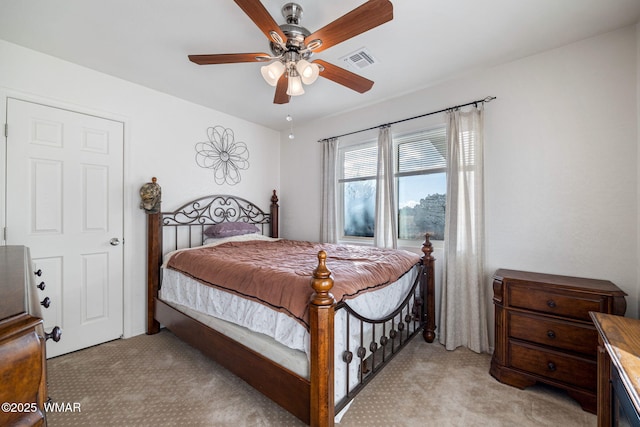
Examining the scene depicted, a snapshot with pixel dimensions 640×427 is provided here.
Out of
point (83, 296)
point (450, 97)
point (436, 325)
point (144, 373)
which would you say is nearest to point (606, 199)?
point (450, 97)

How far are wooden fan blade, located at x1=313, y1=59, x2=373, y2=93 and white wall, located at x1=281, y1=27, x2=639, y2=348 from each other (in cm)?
125

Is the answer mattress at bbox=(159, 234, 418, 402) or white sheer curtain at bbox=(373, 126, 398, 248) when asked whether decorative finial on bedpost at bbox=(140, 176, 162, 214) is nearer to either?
mattress at bbox=(159, 234, 418, 402)

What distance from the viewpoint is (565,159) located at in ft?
7.07

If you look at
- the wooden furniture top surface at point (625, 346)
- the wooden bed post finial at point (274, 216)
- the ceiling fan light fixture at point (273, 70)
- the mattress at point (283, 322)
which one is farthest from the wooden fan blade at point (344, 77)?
the wooden bed post finial at point (274, 216)

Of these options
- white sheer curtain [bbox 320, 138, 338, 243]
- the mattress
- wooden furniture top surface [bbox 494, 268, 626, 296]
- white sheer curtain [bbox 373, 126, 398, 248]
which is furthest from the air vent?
wooden furniture top surface [bbox 494, 268, 626, 296]

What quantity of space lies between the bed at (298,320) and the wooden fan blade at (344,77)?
132 cm

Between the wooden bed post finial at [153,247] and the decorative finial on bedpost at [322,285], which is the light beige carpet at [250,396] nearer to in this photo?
the wooden bed post finial at [153,247]

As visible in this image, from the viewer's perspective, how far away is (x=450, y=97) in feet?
8.96

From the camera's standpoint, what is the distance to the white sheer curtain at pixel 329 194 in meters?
3.62

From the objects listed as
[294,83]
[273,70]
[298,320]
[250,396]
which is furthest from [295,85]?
[250,396]

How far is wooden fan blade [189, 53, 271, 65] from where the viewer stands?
5.62ft

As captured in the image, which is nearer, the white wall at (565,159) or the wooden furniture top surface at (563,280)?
the wooden furniture top surface at (563,280)

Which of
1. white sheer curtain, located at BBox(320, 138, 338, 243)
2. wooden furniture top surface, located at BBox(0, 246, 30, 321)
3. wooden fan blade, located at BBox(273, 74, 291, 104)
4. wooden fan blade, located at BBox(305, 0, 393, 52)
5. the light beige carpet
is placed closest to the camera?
wooden furniture top surface, located at BBox(0, 246, 30, 321)

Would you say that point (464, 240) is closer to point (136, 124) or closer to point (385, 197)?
point (385, 197)
